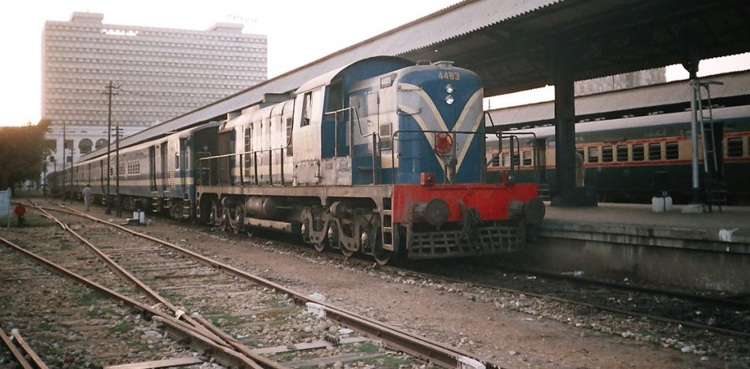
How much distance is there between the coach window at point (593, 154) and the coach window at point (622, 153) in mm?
900

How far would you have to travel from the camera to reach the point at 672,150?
63.0ft

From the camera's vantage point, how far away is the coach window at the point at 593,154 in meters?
21.7

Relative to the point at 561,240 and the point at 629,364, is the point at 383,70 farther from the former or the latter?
the point at 629,364

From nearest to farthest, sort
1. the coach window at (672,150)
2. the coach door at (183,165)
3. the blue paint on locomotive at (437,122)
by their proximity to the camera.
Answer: the blue paint on locomotive at (437,122), the coach window at (672,150), the coach door at (183,165)

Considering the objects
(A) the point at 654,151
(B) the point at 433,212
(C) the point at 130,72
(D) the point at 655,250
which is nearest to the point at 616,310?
(D) the point at 655,250

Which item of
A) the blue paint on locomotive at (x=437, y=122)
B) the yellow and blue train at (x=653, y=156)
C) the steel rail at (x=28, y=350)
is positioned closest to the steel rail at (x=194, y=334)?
the steel rail at (x=28, y=350)

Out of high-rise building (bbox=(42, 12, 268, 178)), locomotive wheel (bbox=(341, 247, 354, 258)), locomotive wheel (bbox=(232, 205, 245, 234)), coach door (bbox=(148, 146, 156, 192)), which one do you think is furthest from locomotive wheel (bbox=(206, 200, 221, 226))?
high-rise building (bbox=(42, 12, 268, 178))

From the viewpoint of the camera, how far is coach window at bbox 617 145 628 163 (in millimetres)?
20600

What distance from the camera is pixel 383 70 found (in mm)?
11531

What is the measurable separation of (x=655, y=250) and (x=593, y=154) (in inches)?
514

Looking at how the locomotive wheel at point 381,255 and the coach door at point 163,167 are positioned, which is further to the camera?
the coach door at point 163,167

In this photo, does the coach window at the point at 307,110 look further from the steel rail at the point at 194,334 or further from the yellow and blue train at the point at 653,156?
the yellow and blue train at the point at 653,156

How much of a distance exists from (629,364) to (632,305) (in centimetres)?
281

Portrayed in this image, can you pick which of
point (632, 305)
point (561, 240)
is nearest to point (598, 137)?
point (561, 240)
